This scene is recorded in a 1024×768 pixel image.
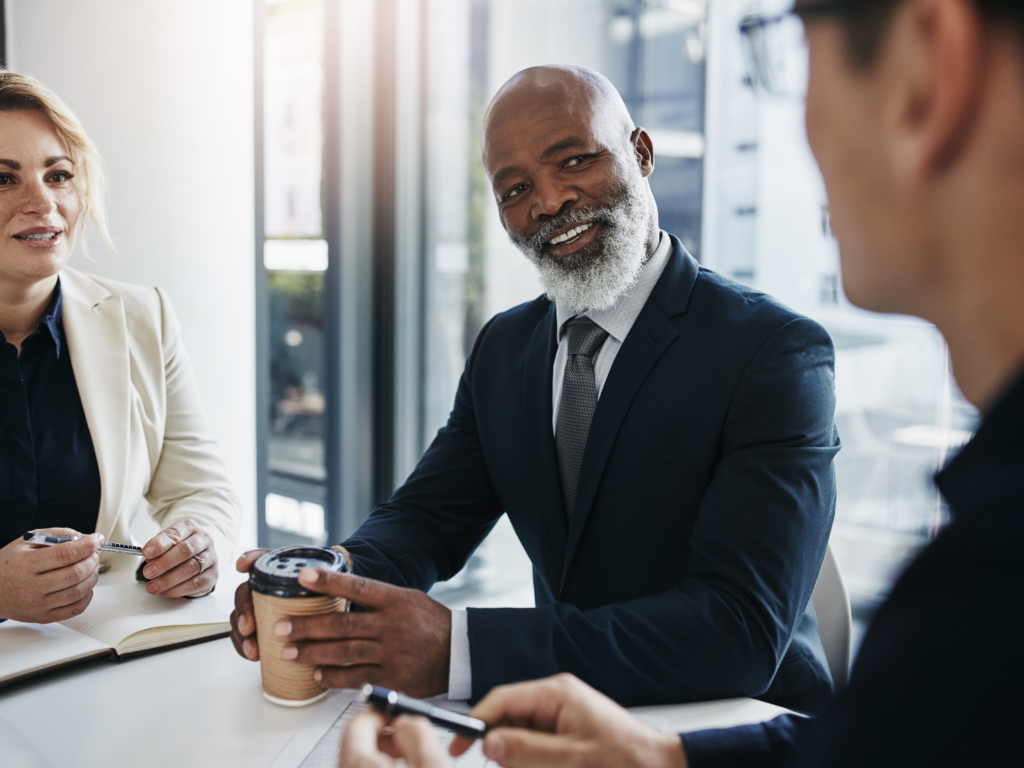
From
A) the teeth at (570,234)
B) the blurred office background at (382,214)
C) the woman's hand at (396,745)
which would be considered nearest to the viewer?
the woman's hand at (396,745)

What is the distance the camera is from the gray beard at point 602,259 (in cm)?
152

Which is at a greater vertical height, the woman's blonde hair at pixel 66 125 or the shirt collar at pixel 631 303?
the woman's blonde hair at pixel 66 125

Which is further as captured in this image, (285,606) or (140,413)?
(140,413)

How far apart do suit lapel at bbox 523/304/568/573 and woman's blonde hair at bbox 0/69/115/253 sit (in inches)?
44.4

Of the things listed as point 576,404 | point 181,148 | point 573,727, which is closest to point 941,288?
point 573,727

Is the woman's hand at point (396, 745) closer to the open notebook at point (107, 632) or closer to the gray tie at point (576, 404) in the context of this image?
the open notebook at point (107, 632)

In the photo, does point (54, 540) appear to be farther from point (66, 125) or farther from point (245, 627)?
point (66, 125)

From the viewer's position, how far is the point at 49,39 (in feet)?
7.29

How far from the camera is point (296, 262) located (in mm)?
3449

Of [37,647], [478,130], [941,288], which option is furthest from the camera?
[478,130]

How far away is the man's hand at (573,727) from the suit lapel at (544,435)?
2.20 ft

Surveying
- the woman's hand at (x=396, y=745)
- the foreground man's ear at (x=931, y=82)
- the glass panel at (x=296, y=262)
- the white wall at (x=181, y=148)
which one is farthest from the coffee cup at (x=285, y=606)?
the glass panel at (x=296, y=262)

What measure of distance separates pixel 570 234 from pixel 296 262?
215 centimetres

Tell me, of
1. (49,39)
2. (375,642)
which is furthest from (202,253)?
(375,642)
